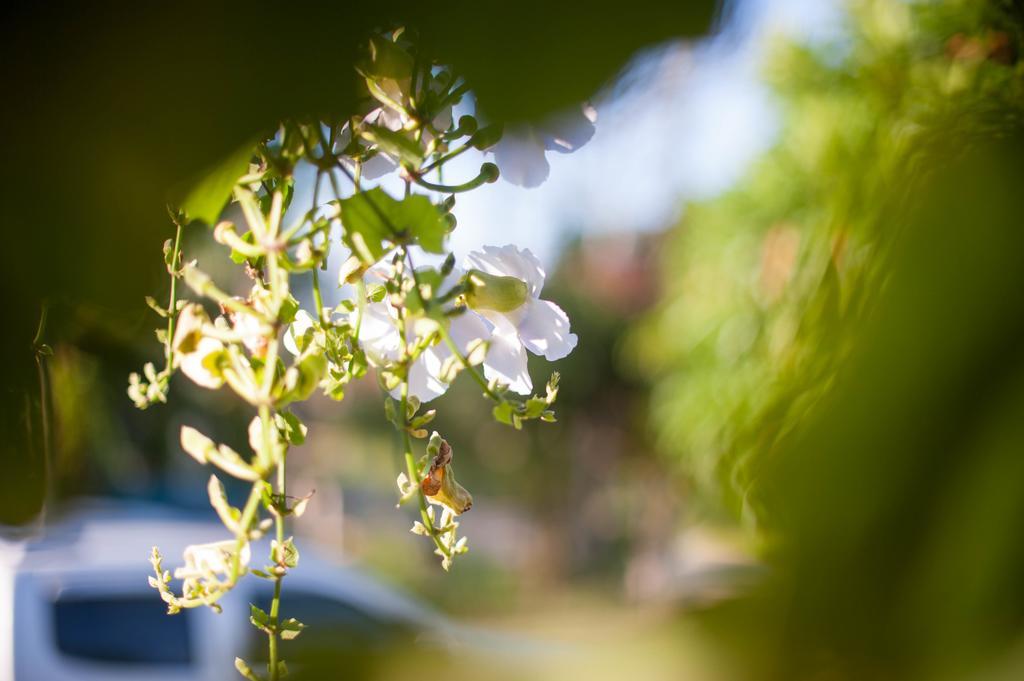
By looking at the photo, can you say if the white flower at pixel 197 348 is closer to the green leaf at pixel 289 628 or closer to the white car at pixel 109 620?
the green leaf at pixel 289 628

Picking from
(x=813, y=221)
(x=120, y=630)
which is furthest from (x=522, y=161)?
(x=120, y=630)

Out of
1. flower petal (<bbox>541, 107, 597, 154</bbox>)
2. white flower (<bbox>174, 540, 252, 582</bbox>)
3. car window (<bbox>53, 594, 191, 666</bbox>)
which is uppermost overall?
car window (<bbox>53, 594, 191, 666</bbox>)

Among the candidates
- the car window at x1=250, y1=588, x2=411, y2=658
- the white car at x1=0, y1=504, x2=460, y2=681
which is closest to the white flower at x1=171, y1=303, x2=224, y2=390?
the white car at x1=0, y1=504, x2=460, y2=681

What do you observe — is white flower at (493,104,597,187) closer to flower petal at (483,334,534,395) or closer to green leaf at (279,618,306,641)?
flower petal at (483,334,534,395)

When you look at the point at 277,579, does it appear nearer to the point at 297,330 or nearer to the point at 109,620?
the point at 297,330

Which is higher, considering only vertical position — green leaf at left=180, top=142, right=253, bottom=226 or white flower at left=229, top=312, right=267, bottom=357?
green leaf at left=180, top=142, right=253, bottom=226

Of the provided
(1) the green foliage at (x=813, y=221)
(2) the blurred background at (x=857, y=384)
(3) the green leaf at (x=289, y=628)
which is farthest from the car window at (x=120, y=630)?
(3) the green leaf at (x=289, y=628)

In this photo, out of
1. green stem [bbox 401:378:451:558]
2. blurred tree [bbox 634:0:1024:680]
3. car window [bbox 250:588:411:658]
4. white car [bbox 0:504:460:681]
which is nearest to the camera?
blurred tree [bbox 634:0:1024:680]

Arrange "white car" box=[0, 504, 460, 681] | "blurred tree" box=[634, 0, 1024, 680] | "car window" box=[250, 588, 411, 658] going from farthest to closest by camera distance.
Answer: "car window" box=[250, 588, 411, 658]
"white car" box=[0, 504, 460, 681]
"blurred tree" box=[634, 0, 1024, 680]
